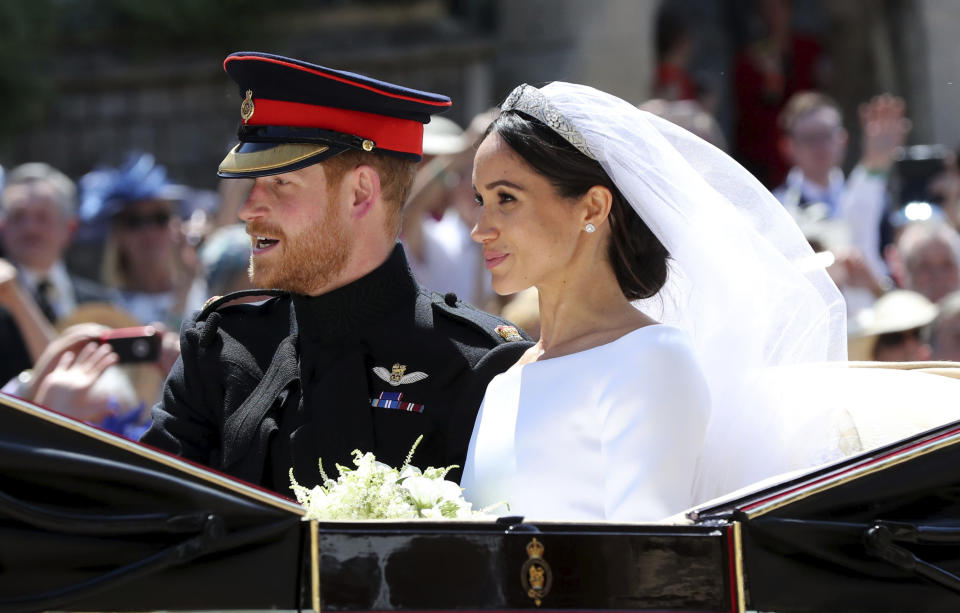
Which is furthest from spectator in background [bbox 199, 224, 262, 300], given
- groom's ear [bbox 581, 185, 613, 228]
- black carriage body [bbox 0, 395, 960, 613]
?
black carriage body [bbox 0, 395, 960, 613]

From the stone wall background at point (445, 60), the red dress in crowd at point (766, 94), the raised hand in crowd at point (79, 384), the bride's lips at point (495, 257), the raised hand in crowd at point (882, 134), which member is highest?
the stone wall background at point (445, 60)

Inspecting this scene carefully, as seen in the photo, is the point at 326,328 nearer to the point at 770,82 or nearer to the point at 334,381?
the point at 334,381

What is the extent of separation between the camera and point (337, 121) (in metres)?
3.10

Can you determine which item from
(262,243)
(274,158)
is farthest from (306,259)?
(274,158)

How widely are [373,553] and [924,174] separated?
5.12m

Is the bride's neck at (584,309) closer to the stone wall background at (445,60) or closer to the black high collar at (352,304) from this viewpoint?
the black high collar at (352,304)

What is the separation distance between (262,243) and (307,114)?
1.02ft

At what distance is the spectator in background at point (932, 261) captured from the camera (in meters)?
5.75

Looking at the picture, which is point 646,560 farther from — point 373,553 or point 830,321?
point 830,321

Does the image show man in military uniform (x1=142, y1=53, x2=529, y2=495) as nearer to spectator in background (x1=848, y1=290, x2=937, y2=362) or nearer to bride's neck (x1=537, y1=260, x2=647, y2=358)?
bride's neck (x1=537, y1=260, x2=647, y2=358)

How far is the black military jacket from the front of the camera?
9.64 feet

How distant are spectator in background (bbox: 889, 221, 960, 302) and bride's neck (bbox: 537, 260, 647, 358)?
10.8ft

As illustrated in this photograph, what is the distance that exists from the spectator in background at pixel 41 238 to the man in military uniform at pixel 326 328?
10.5ft

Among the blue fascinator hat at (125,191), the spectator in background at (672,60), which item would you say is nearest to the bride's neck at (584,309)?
the blue fascinator hat at (125,191)
